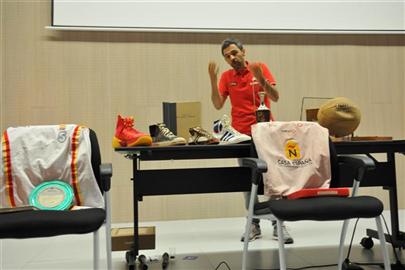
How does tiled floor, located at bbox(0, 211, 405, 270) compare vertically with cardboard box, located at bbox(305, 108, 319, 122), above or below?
below

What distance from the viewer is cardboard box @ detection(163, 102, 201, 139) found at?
7.26ft

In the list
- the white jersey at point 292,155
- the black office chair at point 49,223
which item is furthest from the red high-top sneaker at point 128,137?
the white jersey at point 292,155

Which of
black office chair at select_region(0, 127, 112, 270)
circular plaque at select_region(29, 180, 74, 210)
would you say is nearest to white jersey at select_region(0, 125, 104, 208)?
circular plaque at select_region(29, 180, 74, 210)

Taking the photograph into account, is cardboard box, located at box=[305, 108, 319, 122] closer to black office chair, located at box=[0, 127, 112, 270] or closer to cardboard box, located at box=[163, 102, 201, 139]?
cardboard box, located at box=[163, 102, 201, 139]

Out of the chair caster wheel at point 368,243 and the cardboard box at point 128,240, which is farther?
the chair caster wheel at point 368,243

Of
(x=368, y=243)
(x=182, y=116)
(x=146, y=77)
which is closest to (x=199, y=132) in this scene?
(x=182, y=116)

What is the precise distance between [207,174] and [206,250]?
2.38 ft

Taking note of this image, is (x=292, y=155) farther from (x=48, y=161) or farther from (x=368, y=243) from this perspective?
(x=48, y=161)

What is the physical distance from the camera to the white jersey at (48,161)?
188 centimetres

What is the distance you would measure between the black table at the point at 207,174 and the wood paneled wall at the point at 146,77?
1.76m

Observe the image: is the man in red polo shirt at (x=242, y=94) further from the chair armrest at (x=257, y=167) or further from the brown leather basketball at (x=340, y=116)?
the chair armrest at (x=257, y=167)

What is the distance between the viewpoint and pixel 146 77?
4.04 m

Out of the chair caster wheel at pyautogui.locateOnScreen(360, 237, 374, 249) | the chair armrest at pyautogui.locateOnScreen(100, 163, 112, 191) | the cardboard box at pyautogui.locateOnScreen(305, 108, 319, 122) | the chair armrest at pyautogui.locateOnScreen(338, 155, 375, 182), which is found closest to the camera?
the chair armrest at pyautogui.locateOnScreen(100, 163, 112, 191)

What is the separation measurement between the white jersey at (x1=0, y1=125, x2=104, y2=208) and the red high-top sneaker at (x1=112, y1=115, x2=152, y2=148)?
0.16 meters
